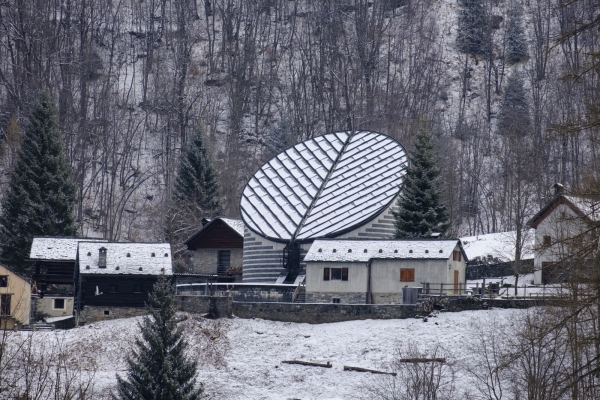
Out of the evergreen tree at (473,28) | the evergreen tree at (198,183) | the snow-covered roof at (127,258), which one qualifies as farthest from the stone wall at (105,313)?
the evergreen tree at (473,28)

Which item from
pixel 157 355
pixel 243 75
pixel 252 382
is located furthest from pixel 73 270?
pixel 243 75

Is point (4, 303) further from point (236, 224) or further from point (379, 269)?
point (379, 269)

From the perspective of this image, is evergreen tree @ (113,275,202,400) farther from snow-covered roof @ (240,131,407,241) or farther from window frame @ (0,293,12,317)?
snow-covered roof @ (240,131,407,241)

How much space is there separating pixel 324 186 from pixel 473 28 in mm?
55166

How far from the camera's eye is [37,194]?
6712 centimetres

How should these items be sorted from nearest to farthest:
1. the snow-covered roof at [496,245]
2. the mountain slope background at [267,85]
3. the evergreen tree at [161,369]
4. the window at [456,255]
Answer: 1. the evergreen tree at [161,369]
2. the window at [456,255]
3. the snow-covered roof at [496,245]
4. the mountain slope background at [267,85]

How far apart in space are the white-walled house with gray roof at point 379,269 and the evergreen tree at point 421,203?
371 centimetres

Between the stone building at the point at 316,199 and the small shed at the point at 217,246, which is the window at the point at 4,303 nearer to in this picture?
the stone building at the point at 316,199

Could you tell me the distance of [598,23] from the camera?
16406 millimetres

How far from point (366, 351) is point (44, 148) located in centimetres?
3397

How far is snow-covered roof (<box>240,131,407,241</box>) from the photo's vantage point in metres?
58.6

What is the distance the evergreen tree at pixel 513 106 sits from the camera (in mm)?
98438

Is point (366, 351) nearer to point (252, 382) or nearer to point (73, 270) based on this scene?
point (252, 382)

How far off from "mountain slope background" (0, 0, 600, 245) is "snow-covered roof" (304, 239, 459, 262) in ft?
94.2
